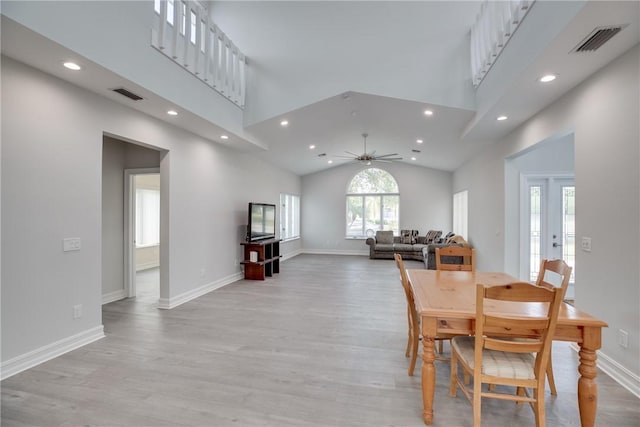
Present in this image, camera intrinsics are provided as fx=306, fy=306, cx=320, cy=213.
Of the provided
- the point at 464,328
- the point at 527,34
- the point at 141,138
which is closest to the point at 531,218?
the point at 527,34

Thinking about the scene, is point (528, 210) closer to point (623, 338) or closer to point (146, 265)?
point (623, 338)

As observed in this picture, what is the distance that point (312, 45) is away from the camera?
15.8ft

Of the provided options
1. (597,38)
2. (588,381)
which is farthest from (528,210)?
(588,381)

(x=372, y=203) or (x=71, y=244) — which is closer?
(x=71, y=244)

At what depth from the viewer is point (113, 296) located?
479cm

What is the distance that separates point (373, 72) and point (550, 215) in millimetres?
3717

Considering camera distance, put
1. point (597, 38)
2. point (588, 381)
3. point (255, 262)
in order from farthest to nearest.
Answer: point (255, 262) < point (597, 38) < point (588, 381)

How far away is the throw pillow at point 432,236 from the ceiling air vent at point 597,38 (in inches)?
285

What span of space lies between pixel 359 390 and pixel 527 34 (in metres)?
3.41

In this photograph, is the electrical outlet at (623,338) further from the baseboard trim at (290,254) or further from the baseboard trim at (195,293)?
the baseboard trim at (290,254)

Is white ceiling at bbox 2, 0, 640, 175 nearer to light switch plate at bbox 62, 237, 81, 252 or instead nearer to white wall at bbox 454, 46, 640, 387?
white wall at bbox 454, 46, 640, 387

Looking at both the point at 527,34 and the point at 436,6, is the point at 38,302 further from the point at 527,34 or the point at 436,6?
the point at 436,6

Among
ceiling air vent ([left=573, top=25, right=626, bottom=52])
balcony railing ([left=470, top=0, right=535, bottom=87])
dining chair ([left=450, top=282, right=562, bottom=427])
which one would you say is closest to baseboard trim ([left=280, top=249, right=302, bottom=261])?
balcony railing ([left=470, top=0, right=535, bottom=87])

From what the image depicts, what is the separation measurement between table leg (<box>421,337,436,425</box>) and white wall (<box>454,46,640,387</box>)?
1699 millimetres
